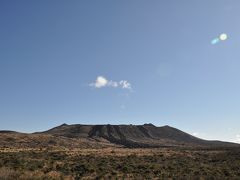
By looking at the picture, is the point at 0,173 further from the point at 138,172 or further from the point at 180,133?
the point at 180,133

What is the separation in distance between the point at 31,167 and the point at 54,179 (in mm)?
6947

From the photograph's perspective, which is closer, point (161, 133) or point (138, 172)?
point (138, 172)

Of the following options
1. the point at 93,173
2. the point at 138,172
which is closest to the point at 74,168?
the point at 93,173

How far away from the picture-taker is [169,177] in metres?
28.5

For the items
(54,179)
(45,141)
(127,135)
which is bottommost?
(54,179)

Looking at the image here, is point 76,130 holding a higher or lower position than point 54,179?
higher

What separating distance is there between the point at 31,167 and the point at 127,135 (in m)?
134

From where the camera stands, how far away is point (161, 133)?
18300 cm

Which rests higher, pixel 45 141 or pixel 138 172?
pixel 45 141

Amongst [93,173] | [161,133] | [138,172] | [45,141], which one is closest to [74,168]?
[93,173]

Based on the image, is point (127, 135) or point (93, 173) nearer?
point (93, 173)

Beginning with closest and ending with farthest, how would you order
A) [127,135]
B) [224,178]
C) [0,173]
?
[0,173] < [224,178] < [127,135]

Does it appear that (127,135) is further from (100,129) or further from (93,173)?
(93,173)

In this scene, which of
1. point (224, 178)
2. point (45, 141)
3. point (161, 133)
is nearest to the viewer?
point (224, 178)
